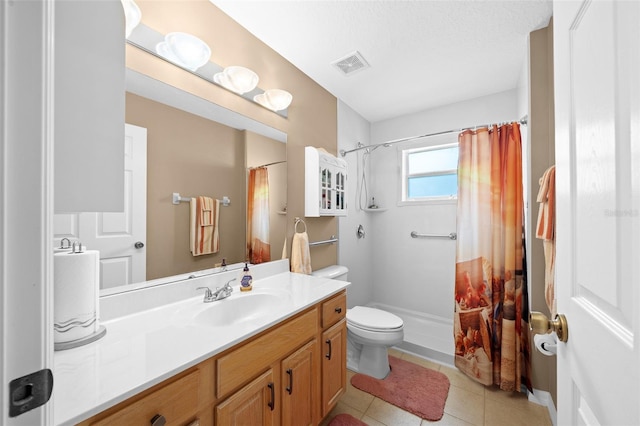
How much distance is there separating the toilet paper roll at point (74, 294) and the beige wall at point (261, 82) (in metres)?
0.85

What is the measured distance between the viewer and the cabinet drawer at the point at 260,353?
0.86 metres

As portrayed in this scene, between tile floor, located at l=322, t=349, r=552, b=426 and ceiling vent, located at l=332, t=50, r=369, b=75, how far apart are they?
243cm

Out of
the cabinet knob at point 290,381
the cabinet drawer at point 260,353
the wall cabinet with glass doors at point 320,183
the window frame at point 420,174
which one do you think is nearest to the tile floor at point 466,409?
the cabinet knob at point 290,381

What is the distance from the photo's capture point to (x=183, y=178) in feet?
4.16

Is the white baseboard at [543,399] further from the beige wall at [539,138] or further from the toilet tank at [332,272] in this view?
the toilet tank at [332,272]

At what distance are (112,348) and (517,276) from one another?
2.34 m

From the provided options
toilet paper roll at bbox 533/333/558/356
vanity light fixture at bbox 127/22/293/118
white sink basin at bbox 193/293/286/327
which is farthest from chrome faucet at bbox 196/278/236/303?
toilet paper roll at bbox 533/333/558/356

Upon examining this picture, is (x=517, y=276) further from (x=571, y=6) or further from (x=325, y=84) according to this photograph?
(x=325, y=84)

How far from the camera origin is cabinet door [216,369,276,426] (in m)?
0.87

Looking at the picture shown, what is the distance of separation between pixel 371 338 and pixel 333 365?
50 centimetres

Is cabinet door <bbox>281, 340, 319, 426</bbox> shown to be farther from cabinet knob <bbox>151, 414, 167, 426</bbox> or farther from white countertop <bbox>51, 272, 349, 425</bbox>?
cabinet knob <bbox>151, 414, 167, 426</bbox>
